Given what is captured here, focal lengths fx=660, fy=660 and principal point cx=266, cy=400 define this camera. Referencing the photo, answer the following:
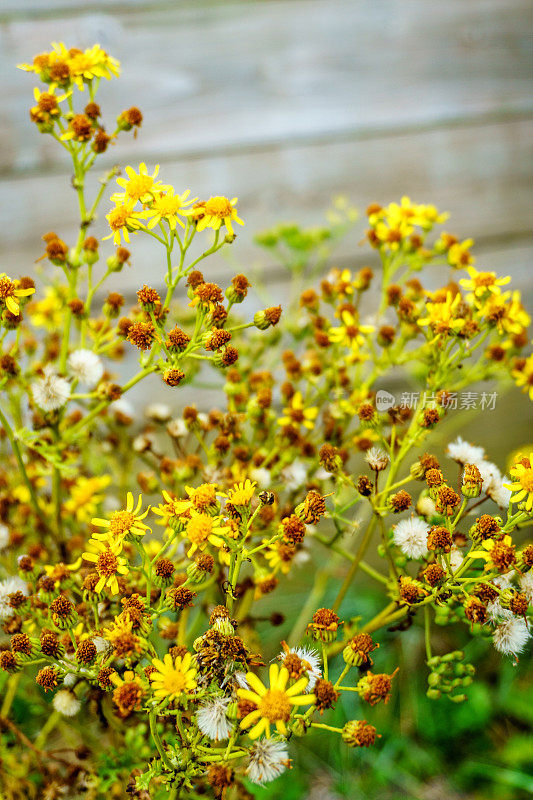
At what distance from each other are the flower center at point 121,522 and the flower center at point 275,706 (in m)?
0.15

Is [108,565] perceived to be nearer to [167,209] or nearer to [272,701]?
[272,701]

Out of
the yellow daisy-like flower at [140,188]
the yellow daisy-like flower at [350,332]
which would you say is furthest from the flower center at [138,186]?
the yellow daisy-like flower at [350,332]

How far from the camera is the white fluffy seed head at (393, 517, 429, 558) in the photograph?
53cm

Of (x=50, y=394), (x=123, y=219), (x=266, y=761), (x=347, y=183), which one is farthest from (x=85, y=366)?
(x=347, y=183)

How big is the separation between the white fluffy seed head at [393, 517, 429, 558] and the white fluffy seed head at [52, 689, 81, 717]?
0.95ft

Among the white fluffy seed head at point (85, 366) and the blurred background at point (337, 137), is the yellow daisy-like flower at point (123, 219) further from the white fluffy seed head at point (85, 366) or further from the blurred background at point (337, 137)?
the blurred background at point (337, 137)

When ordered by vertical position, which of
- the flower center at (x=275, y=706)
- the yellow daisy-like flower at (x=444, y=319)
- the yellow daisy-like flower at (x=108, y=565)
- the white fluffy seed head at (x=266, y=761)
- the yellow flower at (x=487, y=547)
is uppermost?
the yellow daisy-like flower at (x=444, y=319)

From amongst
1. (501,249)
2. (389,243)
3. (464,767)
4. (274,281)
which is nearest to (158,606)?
(389,243)

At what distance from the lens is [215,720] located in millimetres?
428

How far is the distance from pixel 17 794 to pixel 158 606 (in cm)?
24

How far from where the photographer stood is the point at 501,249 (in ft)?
4.15

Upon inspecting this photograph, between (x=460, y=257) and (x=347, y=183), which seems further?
(x=347, y=183)

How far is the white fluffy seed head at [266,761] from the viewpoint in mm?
428

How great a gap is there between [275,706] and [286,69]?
3.37 feet
